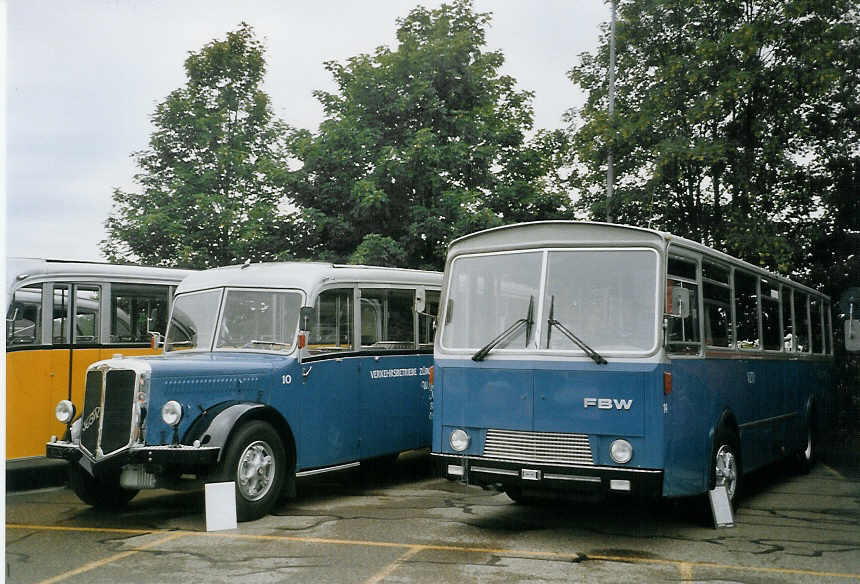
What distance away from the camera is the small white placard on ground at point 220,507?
7.92 m

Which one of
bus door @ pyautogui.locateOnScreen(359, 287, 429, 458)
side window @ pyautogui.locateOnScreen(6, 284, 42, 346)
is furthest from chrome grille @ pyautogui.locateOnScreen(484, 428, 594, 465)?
side window @ pyautogui.locateOnScreen(6, 284, 42, 346)

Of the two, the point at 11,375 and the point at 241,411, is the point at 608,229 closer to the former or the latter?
the point at 241,411

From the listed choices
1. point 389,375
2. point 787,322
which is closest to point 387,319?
point 389,375

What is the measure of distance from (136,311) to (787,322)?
26.9 feet

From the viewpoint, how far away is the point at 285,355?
30.2ft

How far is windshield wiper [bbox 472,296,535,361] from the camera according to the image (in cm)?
782

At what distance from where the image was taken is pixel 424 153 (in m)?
17.8

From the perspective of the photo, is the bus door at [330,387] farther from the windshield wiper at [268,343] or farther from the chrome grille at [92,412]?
the chrome grille at [92,412]

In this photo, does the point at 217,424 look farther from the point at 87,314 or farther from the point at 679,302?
the point at 679,302

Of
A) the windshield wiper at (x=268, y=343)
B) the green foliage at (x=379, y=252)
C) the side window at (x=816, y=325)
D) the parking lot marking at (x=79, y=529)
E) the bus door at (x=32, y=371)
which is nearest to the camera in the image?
the parking lot marking at (x=79, y=529)

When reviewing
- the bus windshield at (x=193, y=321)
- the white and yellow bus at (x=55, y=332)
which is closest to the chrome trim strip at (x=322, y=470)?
the bus windshield at (x=193, y=321)

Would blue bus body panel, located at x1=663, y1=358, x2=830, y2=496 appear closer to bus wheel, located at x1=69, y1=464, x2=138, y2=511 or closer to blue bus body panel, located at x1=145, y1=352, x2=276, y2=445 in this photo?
blue bus body panel, located at x1=145, y1=352, x2=276, y2=445

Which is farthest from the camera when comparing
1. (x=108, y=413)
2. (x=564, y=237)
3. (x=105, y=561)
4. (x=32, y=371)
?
(x=32, y=371)

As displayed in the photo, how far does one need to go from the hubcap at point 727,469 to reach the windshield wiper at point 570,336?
176 centimetres
